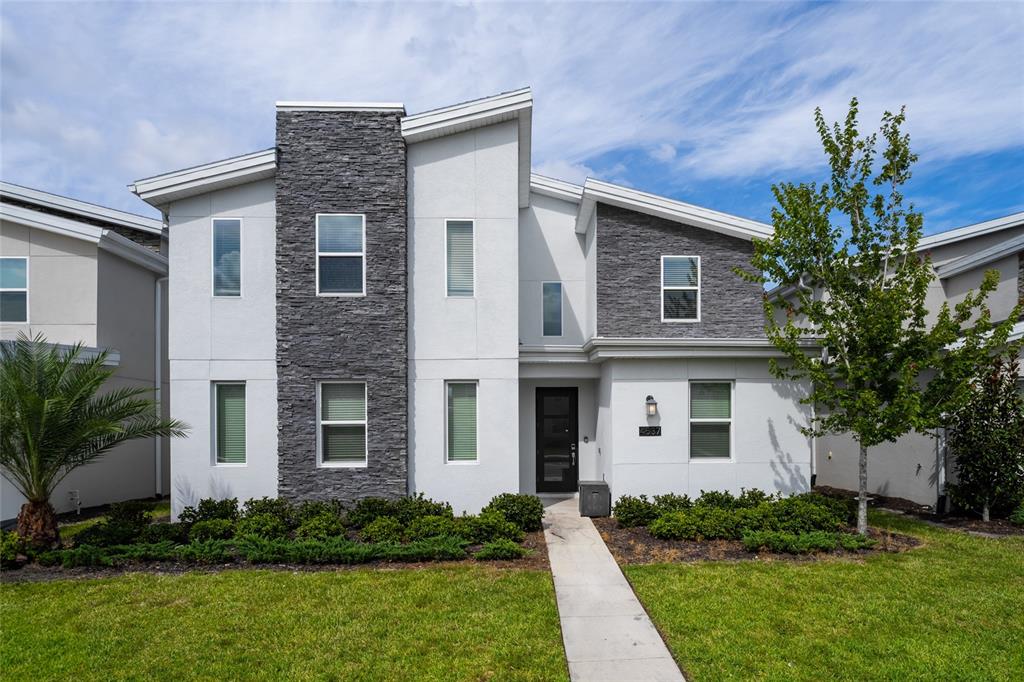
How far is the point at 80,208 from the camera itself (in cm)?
1416

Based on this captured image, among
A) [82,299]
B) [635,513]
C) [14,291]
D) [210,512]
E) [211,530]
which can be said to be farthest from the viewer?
[82,299]

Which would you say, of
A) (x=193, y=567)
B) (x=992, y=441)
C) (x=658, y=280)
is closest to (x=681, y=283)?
(x=658, y=280)

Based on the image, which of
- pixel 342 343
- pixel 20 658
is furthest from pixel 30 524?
pixel 342 343

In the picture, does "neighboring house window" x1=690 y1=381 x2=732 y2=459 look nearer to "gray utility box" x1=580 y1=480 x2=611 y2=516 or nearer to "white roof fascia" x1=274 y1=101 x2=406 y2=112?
"gray utility box" x1=580 y1=480 x2=611 y2=516

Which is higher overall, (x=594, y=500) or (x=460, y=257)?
(x=460, y=257)

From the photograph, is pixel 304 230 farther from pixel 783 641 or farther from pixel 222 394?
pixel 783 641

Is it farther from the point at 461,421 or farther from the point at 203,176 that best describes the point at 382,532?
the point at 203,176

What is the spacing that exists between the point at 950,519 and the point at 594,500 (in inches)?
265

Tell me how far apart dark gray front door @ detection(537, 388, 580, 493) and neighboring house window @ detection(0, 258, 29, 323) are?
1096cm

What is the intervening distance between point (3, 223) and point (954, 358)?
17926mm

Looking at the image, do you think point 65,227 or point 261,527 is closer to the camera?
point 261,527

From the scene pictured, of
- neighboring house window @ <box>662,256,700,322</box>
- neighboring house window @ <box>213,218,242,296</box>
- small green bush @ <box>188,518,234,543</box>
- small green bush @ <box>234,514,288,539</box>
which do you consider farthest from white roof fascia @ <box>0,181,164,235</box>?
neighboring house window @ <box>662,256,700,322</box>

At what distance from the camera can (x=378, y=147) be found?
10867mm

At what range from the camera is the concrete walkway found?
18.1 ft
